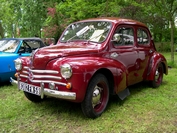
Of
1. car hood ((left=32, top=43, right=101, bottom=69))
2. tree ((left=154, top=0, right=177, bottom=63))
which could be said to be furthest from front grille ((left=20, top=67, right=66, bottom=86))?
tree ((left=154, top=0, right=177, bottom=63))

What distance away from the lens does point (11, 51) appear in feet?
18.0

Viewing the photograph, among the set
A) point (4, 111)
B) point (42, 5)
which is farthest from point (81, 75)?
point (42, 5)

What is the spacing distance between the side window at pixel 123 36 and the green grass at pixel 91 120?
4.17ft

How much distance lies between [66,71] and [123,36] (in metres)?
1.89

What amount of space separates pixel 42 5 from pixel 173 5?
13.7 metres

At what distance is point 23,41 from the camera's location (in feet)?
18.9

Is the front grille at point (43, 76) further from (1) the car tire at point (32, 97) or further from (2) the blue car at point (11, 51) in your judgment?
(2) the blue car at point (11, 51)

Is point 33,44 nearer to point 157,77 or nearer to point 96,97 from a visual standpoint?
point 96,97

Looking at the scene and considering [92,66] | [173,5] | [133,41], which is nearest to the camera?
[92,66]

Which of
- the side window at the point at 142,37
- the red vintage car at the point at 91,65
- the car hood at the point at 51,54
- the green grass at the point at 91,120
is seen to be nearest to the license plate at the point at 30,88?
the red vintage car at the point at 91,65

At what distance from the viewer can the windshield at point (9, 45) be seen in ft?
18.2

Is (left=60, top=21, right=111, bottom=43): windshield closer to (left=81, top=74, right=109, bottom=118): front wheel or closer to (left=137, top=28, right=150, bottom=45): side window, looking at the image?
(left=81, top=74, right=109, bottom=118): front wheel

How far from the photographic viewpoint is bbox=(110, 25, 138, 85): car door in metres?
3.78

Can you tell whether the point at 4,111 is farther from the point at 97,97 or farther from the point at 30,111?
the point at 97,97
